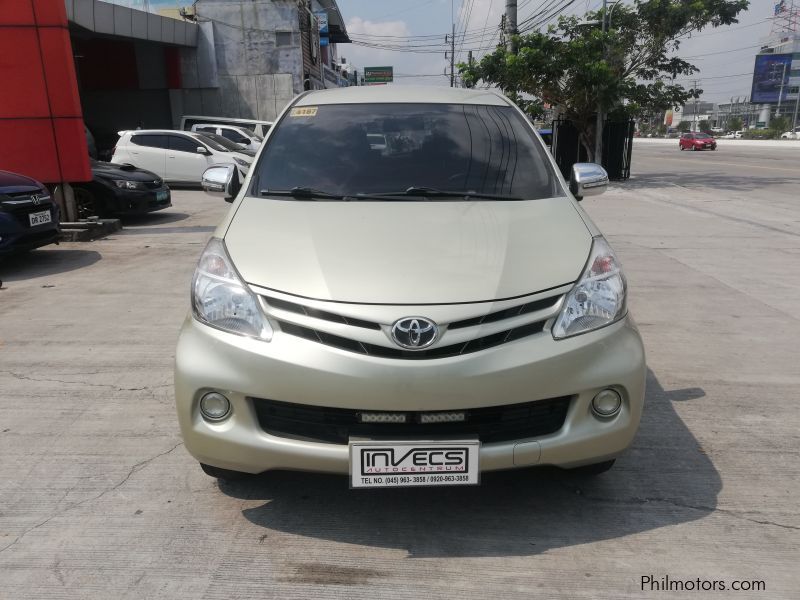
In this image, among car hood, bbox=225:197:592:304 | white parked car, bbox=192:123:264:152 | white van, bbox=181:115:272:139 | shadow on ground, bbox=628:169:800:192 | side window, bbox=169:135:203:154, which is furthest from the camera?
white van, bbox=181:115:272:139

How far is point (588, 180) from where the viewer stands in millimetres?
3850

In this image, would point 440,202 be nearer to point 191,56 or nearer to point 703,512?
point 703,512

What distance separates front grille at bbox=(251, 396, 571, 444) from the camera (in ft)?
7.70

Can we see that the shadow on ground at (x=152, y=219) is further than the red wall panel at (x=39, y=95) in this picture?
Yes

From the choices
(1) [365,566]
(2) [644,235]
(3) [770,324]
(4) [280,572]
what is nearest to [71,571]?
(4) [280,572]

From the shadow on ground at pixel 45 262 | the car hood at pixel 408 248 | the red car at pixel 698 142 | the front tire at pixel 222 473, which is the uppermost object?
the car hood at pixel 408 248

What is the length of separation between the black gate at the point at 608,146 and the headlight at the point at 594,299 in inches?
702

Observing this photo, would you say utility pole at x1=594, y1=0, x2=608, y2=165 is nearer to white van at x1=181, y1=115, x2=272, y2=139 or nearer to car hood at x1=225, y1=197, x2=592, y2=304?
white van at x1=181, y1=115, x2=272, y2=139

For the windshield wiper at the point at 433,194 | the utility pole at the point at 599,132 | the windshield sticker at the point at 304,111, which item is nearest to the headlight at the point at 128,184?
the windshield sticker at the point at 304,111

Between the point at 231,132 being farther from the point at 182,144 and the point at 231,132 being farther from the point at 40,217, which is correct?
the point at 40,217

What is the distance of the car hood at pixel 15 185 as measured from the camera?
7012 millimetres

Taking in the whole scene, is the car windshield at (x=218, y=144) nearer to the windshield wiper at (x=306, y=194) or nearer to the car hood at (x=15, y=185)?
the car hood at (x=15, y=185)

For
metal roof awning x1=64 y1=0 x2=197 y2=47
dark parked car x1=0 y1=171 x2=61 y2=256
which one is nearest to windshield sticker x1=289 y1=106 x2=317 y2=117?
dark parked car x1=0 y1=171 x2=61 y2=256

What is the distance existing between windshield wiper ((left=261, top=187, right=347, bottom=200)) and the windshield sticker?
73cm
